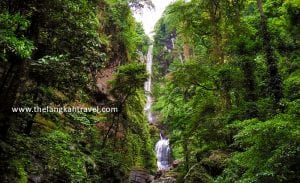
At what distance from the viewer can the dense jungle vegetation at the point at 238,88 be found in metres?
8.91

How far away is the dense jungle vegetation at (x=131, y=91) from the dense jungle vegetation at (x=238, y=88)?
5 cm

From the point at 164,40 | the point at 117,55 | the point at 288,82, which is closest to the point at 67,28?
the point at 288,82

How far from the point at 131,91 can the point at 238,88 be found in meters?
4.96

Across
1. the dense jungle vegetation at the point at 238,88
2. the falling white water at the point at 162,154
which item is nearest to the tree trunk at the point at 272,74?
the dense jungle vegetation at the point at 238,88

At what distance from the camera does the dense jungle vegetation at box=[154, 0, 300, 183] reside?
8.91 m

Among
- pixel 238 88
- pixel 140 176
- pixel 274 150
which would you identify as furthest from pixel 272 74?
pixel 140 176

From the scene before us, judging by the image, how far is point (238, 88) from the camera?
1521cm

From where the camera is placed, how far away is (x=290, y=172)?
27.0 ft

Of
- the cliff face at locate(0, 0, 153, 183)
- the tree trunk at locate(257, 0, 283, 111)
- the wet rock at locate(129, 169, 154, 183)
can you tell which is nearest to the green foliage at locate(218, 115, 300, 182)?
the tree trunk at locate(257, 0, 283, 111)

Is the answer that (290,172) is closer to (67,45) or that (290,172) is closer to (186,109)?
(67,45)

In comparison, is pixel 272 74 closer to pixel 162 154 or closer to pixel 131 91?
pixel 131 91

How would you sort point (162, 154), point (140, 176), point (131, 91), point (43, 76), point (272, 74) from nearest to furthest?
1. point (43, 76)
2. point (272, 74)
3. point (131, 91)
4. point (140, 176)
5. point (162, 154)

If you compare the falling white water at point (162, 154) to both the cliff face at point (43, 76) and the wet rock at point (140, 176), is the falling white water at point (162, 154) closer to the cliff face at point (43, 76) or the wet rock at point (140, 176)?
the wet rock at point (140, 176)

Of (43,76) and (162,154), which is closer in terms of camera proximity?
(43,76)
